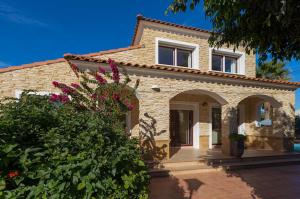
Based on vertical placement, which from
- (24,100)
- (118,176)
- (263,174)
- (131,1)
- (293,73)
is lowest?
(263,174)

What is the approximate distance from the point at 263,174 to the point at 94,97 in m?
7.56

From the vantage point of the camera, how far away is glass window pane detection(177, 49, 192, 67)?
13.6 metres

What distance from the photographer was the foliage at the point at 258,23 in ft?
11.0

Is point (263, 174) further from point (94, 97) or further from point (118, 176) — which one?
point (118, 176)

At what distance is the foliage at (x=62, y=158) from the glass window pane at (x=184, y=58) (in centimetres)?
1077

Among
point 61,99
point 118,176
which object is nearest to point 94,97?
point 61,99

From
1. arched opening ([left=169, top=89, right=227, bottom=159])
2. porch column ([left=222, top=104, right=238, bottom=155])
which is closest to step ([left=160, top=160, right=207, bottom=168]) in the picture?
porch column ([left=222, top=104, right=238, bottom=155])

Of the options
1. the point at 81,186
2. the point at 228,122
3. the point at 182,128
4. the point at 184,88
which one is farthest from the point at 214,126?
the point at 81,186

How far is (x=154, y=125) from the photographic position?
9.67 metres

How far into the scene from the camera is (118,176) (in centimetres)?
294

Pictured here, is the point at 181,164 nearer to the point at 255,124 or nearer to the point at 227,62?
the point at 255,124

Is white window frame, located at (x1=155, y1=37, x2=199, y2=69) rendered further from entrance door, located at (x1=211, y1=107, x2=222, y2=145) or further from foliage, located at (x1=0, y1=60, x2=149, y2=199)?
foliage, located at (x1=0, y1=60, x2=149, y2=199)

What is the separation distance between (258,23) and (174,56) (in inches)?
379

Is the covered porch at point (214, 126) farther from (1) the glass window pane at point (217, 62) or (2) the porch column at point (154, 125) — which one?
(2) the porch column at point (154, 125)
